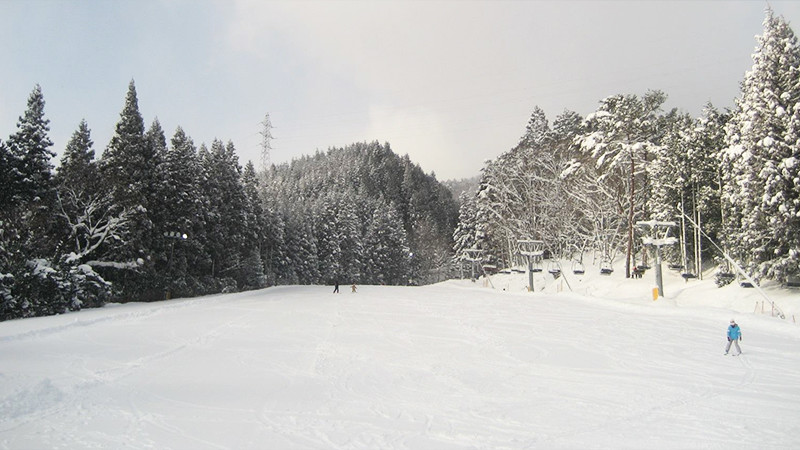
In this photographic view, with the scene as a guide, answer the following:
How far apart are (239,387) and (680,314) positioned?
23851 mm

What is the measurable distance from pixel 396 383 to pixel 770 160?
2548 cm

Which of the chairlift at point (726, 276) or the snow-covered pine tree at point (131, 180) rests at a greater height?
Result: the snow-covered pine tree at point (131, 180)

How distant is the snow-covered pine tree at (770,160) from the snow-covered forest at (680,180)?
0.06 m

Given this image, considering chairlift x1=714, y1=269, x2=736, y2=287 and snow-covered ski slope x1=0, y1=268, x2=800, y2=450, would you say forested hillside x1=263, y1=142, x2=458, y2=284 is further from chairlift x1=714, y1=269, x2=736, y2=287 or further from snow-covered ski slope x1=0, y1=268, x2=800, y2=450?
chairlift x1=714, y1=269, x2=736, y2=287

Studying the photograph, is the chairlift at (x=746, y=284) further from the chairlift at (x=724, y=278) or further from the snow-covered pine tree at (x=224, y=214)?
the snow-covered pine tree at (x=224, y=214)

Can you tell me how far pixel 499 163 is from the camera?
6662 cm

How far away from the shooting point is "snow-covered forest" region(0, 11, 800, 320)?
85.3 ft

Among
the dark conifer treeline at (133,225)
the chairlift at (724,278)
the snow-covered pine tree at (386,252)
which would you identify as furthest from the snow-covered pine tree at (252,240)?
the chairlift at (724,278)

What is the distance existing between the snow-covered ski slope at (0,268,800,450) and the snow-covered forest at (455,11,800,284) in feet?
19.2

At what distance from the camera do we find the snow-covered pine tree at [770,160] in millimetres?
25156

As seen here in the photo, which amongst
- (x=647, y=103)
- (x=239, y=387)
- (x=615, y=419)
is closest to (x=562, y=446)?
(x=615, y=419)

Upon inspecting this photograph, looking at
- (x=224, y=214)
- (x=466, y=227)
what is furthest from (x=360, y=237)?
(x=224, y=214)

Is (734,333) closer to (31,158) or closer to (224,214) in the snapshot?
(31,158)

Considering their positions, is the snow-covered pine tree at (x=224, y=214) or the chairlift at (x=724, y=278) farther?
the snow-covered pine tree at (x=224, y=214)
